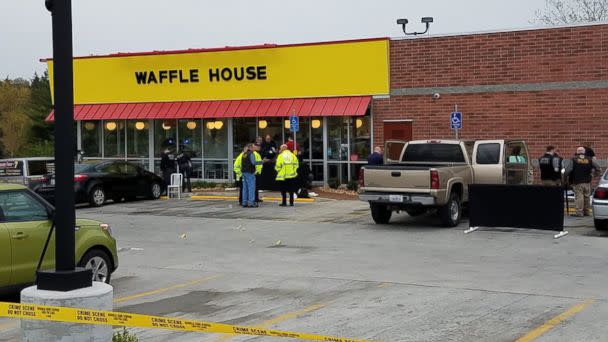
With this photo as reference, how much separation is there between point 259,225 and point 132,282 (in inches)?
281

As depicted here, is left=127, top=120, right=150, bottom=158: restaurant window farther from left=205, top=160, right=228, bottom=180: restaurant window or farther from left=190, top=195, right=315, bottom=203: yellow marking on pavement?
left=190, top=195, right=315, bottom=203: yellow marking on pavement

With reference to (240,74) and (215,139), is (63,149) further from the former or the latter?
(215,139)

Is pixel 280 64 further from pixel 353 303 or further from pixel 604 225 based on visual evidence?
pixel 353 303

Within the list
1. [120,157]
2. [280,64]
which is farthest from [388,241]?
[120,157]

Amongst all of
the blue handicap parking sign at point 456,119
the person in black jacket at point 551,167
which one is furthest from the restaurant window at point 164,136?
the person in black jacket at point 551,167

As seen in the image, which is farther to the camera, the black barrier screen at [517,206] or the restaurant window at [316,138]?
the restaurant window at [316,138]

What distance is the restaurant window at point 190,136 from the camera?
31.5 m

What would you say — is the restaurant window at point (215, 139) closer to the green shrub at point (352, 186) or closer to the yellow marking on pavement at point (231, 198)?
the yellow marking on pavement at point (231, 198)

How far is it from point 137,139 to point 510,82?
15866 millimetres

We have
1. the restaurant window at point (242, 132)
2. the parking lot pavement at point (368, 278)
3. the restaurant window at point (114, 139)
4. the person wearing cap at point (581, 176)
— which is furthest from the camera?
the restaurant window at point (114, 139)

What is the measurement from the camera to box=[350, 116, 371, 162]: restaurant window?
2802 cm

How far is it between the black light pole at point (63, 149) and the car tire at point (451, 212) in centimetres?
1238

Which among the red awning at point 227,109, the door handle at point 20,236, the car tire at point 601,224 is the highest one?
the red awning at point 227,109

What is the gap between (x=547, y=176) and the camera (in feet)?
66.5
